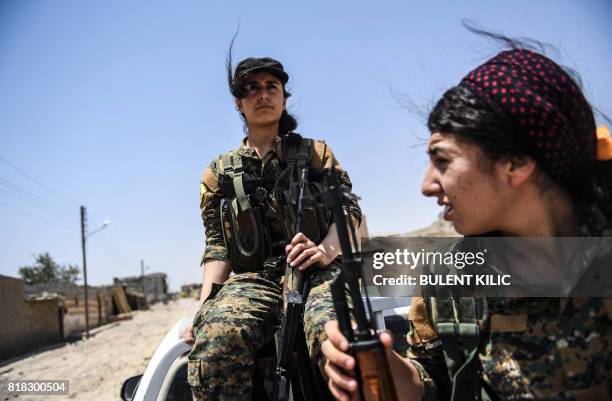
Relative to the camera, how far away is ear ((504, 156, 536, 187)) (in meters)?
1.44

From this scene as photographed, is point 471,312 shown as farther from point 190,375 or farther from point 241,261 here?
point 241,261

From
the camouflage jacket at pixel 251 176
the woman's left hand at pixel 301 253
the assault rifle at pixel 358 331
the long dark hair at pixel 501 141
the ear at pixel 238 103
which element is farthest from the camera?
the ear at pixel 238 103

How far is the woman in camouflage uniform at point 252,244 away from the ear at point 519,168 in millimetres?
913

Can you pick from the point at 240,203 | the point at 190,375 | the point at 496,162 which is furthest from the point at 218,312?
the point at 496,162

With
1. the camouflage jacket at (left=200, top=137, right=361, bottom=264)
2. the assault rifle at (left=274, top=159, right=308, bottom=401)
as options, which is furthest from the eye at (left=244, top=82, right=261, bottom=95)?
the assault rifle at (left=274, top=159, right=308, bottom=401)

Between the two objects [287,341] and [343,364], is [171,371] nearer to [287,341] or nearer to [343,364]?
[287,341]

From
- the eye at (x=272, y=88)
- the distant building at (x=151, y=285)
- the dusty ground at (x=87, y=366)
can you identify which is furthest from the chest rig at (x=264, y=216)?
the distant building at (x=151, y=285)

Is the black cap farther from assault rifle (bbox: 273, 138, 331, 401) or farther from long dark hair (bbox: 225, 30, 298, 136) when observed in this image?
assault rifle (bbox: 273, 138, 331, 401)

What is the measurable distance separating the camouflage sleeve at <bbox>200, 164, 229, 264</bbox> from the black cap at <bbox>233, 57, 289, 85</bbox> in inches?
21.4

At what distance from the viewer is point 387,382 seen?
1325 mm

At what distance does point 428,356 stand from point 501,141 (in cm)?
72

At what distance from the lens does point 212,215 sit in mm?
2924

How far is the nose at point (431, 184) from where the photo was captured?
1505 millimetres

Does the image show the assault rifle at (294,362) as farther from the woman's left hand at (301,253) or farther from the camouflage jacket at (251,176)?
the camouflage jacket at (251,176)
